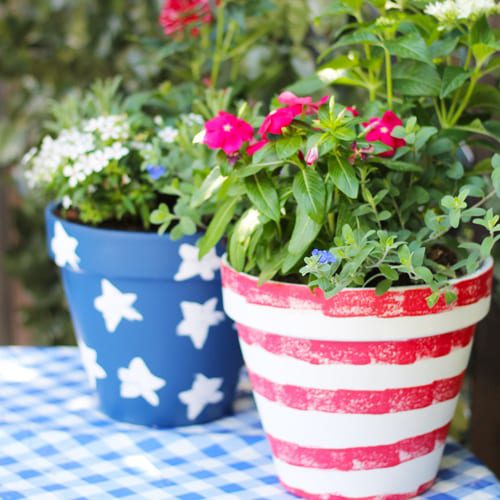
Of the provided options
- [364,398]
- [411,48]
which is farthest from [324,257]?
[411,48]

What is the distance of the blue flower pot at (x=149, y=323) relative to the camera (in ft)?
3.36

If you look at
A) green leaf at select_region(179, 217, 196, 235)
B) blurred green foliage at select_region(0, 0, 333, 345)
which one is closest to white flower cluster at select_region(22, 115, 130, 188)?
green leaf at select_region(179, 217, 196, 235)

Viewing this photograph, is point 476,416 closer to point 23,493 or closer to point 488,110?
point 488,110

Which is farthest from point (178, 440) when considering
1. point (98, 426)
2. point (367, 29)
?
point (367, 29)

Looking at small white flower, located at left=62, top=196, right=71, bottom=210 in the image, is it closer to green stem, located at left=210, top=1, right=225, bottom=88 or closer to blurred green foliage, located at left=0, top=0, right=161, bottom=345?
green stem, located at left=210, top=1, right=225, bottom=88

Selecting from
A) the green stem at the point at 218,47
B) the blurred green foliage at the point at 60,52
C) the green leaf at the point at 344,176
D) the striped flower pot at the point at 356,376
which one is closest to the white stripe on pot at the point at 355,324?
the striped flower pot at the point at 356,376

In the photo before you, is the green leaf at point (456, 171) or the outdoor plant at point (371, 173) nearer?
the outdoor plant at point (371, 173)

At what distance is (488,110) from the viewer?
1.06 m

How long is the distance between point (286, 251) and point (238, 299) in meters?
0.07

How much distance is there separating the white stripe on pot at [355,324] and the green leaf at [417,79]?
0.23m

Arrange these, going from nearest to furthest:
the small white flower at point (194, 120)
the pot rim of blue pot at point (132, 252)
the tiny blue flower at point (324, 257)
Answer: the tiny blue flower at point (324, 257)
the pot rim of blue pot at point (132, 252)
the small white flower at point (194, 120)

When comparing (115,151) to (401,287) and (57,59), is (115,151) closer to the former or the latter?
(401,287)

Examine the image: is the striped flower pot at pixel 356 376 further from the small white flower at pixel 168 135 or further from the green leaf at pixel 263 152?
the small white flower at pixel 168 135

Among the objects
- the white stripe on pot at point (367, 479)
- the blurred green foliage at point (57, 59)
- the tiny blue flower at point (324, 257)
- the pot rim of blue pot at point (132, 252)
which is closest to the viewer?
the tiny blue flower at point (324, 257)
